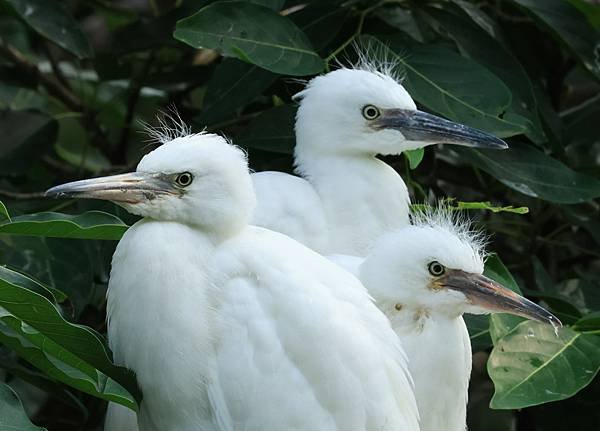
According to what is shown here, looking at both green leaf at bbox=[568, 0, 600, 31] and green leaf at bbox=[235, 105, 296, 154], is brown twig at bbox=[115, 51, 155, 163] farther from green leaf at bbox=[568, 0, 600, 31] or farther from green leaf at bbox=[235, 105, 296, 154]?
green leaf at bbox=[568, 0, 600, 31]

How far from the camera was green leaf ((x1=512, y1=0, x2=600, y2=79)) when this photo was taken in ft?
11.2

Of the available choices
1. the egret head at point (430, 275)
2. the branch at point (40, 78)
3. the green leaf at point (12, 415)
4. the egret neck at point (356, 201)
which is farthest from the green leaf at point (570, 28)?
the green leaf at point (12, 415)

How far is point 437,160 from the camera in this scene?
154 inches

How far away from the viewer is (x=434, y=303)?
9.09 ft

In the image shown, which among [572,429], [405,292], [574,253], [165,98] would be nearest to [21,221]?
[405,292]

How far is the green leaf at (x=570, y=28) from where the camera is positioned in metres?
3.42

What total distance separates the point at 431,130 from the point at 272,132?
0.49 m

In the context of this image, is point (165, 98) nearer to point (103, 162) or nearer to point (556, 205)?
point (103, 162)

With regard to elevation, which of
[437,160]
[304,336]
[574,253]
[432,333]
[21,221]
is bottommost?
[574,253]

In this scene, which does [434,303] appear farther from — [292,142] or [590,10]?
[590,10]

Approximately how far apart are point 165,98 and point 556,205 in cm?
149

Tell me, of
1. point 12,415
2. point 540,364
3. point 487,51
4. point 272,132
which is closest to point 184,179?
point 12,415

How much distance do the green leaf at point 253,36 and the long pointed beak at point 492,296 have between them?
68 centimetres

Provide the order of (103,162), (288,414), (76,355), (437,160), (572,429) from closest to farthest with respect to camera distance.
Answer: (76,355) → (288,414) → (572,429) → (437,160) → (103,162)
